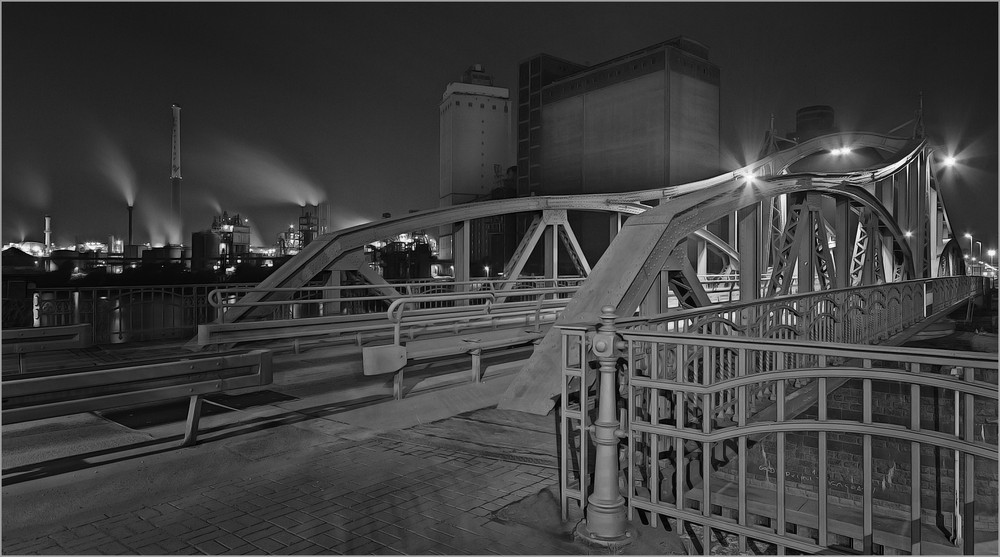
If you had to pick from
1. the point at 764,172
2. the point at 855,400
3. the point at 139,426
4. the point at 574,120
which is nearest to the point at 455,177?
the point at 574,120

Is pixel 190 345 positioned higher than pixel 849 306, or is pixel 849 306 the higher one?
pixel 849 306

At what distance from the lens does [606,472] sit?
12.7ft

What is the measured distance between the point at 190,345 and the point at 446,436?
7895mm

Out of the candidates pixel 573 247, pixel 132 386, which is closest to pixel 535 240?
pixel 573 247

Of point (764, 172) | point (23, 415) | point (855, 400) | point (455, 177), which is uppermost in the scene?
point (455, 177)

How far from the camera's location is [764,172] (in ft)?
70.6

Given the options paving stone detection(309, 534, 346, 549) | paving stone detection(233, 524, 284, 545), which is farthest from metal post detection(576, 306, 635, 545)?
paving stone detection(233, 524, 284, 545)

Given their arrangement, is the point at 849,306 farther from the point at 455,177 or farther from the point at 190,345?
the point at 455,177

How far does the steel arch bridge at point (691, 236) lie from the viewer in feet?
22.7

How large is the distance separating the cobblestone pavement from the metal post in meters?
0.23

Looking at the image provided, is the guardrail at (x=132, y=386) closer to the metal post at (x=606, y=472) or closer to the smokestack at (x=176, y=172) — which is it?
the metal post at (x=606, y=472)

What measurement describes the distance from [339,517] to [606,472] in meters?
1.91

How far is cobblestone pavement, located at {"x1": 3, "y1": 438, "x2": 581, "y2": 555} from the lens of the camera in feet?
12.2

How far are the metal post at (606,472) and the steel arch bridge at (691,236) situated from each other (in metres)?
2.52
